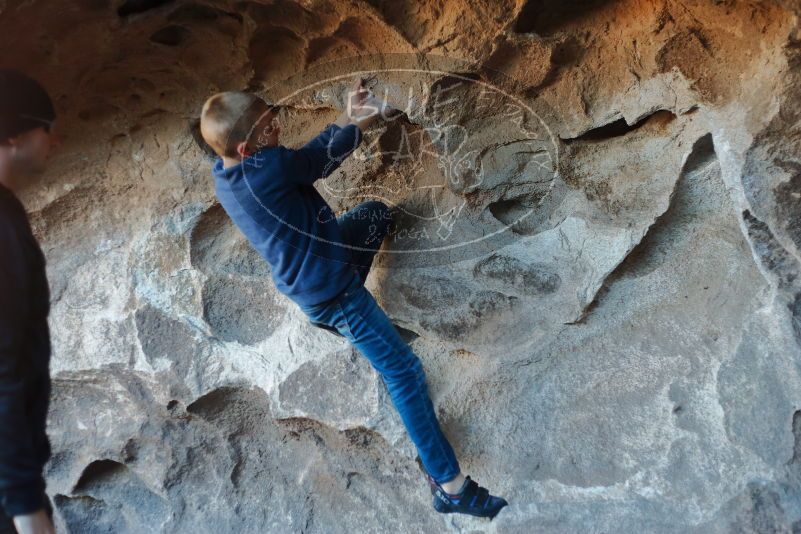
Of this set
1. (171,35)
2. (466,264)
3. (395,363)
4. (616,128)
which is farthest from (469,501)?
(171,35)

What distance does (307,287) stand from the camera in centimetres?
113

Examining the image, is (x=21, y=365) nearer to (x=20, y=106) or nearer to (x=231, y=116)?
(x=20, y=106)

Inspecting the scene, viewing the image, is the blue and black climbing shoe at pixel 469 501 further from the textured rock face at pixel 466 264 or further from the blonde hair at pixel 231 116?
the blonde hair at pixel 231 116

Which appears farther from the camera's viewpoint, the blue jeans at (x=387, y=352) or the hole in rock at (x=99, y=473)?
the hole in rock at (x=99, y=473)

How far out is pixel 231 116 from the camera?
95cm

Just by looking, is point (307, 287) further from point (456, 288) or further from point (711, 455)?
point (711, 455)

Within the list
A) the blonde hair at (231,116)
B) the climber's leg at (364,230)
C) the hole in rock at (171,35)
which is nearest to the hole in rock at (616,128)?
the climber's leg at (364,230)

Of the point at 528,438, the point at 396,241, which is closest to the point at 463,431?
the point at 528,438

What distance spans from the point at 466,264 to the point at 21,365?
0.85 meters

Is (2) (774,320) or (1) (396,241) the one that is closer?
(2) (774,320)

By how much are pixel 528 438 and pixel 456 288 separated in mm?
359

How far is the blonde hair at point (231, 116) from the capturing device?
3.12 feet

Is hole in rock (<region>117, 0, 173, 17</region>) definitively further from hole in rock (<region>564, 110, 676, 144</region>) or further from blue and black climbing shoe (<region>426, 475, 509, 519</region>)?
blue and black climbing shoe (<region>426, 475, 509, 519</region>)

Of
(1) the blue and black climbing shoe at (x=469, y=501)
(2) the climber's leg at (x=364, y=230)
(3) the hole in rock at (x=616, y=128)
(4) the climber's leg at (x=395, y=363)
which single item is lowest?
(1) the blue and black climbing shoe at (x=469, y=501)
